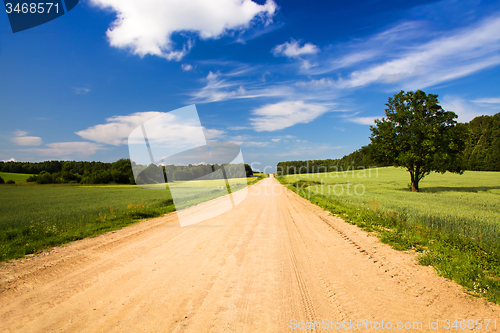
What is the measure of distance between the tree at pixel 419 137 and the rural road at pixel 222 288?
26448 mm

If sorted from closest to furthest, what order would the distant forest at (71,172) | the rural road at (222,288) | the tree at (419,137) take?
the rural road at (222,288), the tree at (419,137), the distant forest at (71,172)

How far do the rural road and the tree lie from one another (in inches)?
1041

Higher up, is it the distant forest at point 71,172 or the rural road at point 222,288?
the distant forest at point 71,172

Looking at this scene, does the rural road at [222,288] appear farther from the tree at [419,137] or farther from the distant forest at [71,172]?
the distant forest at [71,172]

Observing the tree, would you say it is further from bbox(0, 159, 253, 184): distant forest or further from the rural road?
bbox(0, 159, 253, 184): distant forest

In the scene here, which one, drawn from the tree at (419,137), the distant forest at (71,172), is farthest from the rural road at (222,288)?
the distant forest at (71,172)

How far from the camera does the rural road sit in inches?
137

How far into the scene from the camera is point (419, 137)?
2848 cm

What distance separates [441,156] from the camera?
1025 inches

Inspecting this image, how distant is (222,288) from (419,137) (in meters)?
33.4

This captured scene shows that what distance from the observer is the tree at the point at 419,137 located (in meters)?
27.0

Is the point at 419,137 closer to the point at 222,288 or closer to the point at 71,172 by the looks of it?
the point at 222,288

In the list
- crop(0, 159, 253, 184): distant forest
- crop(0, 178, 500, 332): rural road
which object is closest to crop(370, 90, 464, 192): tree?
crop(0, 178, 500, 332): rural road

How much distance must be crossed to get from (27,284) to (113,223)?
6.78 metres
